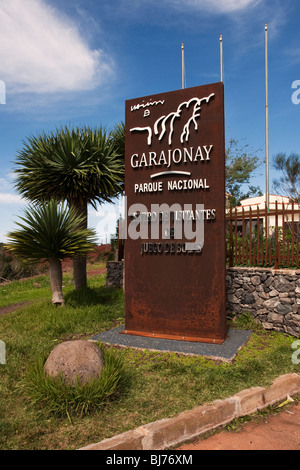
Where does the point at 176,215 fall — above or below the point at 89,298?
above

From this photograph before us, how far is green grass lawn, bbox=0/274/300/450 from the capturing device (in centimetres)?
358

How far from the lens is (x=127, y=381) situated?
468cm

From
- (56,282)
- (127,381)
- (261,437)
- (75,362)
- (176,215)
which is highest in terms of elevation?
(176,215)

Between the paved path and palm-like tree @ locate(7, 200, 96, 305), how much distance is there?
5.75 meters

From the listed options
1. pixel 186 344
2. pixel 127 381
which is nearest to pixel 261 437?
pixel 127 381

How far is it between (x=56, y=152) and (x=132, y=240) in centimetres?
446

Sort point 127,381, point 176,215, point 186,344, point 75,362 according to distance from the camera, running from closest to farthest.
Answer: point 75,362 < point 127,381 < point 186,344 < point 176,215

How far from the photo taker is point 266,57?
16.9m

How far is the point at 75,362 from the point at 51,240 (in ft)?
16.1

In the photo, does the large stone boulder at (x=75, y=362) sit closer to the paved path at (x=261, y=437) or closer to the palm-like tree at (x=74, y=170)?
the paved path at (x=261, y=437)

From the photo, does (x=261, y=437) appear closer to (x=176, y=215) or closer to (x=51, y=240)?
(x=176, y=215)

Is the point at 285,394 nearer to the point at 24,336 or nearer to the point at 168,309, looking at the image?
the point at 168,309

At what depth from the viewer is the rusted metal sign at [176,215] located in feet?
21.1

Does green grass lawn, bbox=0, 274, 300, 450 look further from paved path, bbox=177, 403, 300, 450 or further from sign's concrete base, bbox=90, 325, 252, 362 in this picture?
paved path, bbox=177, 403, 300, 450
